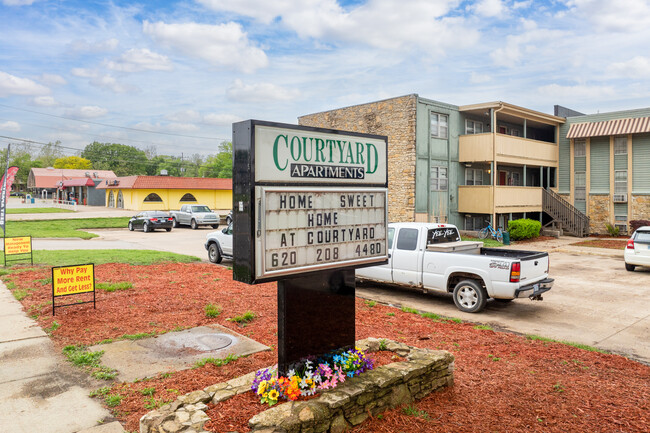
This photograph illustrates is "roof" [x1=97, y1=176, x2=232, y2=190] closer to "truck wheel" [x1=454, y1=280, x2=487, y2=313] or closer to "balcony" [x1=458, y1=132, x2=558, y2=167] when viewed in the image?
"balcony" [x1=458, y1=132, x2=558, y2=167]

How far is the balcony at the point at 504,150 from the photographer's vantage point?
2519 centimetres

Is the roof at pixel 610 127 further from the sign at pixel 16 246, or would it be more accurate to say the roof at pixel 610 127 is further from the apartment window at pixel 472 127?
the sign at pixel 16 246

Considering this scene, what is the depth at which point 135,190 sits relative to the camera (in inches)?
1849

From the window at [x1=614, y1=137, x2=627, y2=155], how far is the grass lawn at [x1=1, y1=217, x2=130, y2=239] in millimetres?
30919

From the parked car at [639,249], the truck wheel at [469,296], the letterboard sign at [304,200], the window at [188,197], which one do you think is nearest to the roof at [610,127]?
the parked car at [639,249]

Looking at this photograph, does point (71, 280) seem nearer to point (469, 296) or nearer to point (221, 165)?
point (469, 296)

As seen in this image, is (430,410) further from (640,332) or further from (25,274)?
(25,274)

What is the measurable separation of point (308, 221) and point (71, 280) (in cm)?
621

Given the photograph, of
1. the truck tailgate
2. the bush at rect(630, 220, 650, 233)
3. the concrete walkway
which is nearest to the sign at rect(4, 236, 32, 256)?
the concrete walkway

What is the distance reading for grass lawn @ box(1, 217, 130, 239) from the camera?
82.5 ft

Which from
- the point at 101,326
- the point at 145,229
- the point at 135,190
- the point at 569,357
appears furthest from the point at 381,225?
the point at 135,190

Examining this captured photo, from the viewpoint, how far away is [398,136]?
2538cm

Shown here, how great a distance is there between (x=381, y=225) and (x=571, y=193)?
92.4ft

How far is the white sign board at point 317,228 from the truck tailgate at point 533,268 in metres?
4.64
